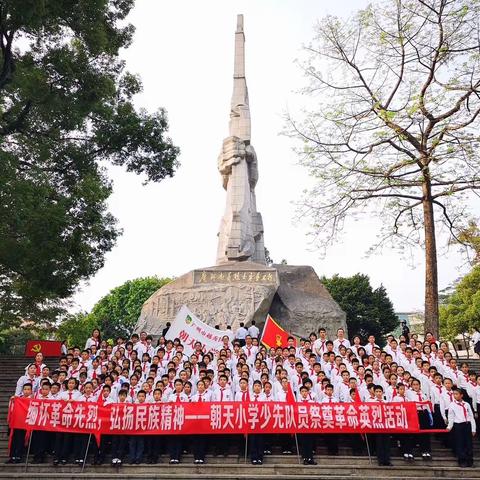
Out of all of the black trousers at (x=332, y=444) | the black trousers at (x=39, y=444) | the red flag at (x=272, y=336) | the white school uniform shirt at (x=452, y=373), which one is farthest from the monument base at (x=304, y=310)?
the black trousers at (x=39, y=444)

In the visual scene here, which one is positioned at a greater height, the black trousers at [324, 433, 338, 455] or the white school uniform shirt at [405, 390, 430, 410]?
the white school uniform shirt at [405, 390, 430, 410]

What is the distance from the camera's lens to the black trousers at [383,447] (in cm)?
706

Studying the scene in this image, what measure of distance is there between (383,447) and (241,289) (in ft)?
22.6

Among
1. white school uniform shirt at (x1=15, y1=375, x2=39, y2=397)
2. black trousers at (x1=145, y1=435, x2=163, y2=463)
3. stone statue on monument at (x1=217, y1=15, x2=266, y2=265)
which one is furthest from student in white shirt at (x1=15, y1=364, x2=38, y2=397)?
stone statue on monument at (x1=217, y1=15, x2=266, y2=265)

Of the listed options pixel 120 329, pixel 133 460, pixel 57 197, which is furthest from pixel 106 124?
pixel 120 329

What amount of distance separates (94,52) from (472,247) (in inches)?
456

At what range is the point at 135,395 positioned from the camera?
7.88 metres

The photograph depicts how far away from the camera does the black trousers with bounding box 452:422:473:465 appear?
7148mm

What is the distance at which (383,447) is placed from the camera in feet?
23.4

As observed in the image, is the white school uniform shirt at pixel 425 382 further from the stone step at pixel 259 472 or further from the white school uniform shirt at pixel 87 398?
the white school uniform shirt at pixel 87 398

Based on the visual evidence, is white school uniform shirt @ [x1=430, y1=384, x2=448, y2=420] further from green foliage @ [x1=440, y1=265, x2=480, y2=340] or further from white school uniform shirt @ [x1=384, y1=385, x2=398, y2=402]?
green foliage @ [x1=440, y1=265, x2=480, y2=340]

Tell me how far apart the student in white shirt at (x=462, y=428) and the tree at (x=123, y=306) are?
2810 centimetres

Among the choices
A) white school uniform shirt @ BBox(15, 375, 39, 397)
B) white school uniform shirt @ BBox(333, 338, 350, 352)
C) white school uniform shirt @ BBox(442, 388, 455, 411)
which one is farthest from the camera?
white school uniform shirt @ BBox(333, 338, 350, 352)

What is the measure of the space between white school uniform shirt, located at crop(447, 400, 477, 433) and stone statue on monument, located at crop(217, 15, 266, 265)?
8.65 meters
